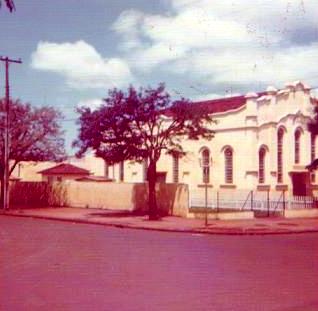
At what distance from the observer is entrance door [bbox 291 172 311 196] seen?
42.4 meters

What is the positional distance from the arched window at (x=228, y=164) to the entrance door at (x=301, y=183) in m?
5.55

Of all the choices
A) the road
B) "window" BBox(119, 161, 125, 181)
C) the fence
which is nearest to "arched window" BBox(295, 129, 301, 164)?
the fence

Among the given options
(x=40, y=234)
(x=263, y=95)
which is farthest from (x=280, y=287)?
(x=263, y=95)

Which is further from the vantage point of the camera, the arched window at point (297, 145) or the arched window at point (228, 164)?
the arched window at point (297, 145)

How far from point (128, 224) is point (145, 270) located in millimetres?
13116

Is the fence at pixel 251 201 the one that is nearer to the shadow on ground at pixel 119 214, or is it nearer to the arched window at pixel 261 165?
the arched window at pixel 261 165

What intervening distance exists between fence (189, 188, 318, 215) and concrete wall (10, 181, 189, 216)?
3815mm

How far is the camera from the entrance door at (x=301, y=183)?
4238 cm

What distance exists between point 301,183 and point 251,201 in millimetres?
12206

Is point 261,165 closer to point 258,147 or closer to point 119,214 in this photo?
point 258,147

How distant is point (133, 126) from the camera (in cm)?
2677

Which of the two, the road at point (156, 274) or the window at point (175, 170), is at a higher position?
the window at point (175, 170)

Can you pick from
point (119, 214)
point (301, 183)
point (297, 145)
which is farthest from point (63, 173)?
point (119, 214)

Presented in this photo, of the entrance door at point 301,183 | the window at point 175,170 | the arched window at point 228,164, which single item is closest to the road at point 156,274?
the arched window at point 228,164
